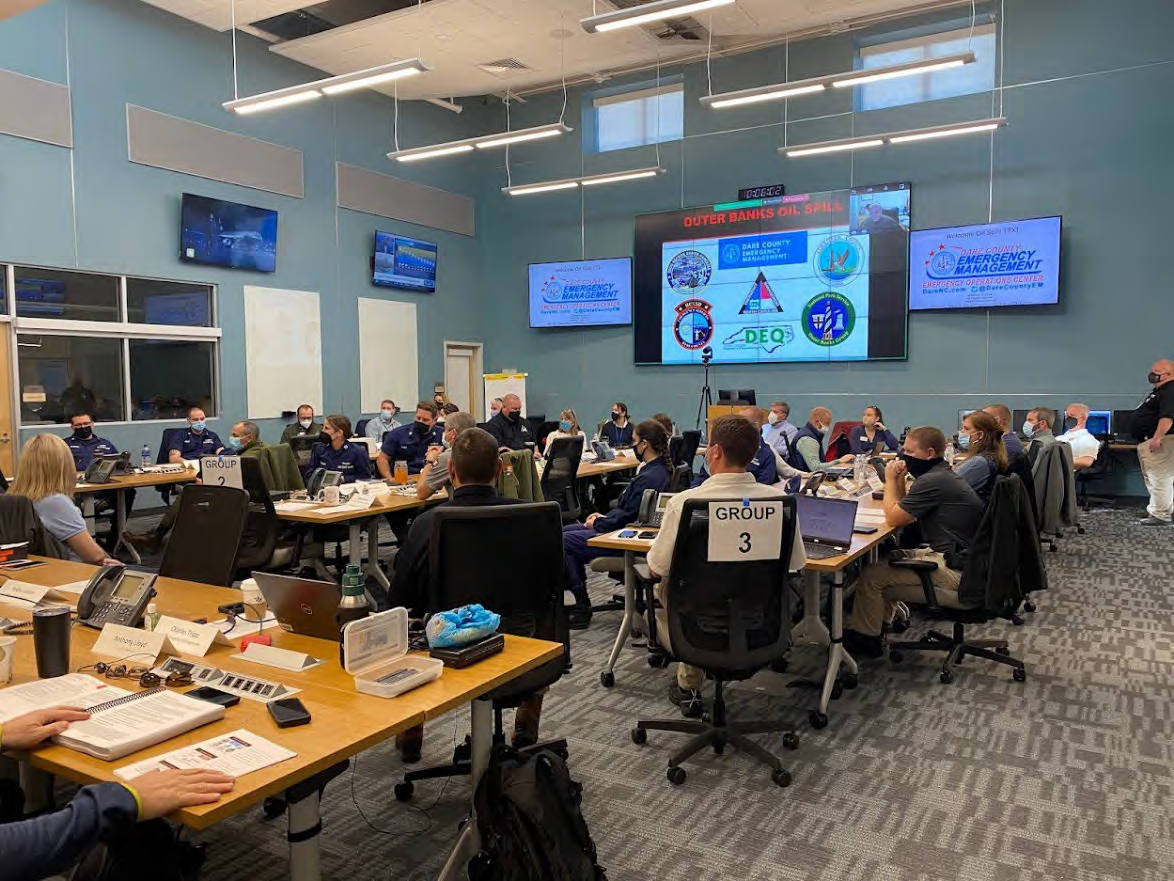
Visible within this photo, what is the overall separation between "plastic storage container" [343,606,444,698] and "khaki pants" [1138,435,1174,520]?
340 inches

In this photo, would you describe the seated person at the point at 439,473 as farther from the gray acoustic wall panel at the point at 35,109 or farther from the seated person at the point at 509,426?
the gray acoustic wall panel at the point at 35,109

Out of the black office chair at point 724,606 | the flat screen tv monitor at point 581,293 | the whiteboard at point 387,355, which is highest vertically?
the flat screen tv monitor at point 581,293

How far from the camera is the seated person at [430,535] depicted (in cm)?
262

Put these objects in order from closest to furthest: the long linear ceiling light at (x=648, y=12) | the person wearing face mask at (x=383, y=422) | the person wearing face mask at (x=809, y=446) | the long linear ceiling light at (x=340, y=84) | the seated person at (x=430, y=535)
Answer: the seated person at (x=430, y=535), the long linear ceiling light at (x=648, y=12), the long linear ceiling light at (x=340, y=84), the person wearing face mask at (x=809, y=446), the person wearing face mask at (x=383, y=422)

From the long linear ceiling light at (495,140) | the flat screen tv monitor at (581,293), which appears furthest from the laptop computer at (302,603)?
the flat screen tv monitor at (581,293)

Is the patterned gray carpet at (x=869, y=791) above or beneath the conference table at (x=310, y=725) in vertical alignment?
beneath

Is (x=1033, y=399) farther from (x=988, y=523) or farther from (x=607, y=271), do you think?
(x=988, y=523)

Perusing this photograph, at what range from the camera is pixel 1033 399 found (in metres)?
9.84

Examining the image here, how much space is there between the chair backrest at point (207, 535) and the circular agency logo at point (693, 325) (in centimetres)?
893

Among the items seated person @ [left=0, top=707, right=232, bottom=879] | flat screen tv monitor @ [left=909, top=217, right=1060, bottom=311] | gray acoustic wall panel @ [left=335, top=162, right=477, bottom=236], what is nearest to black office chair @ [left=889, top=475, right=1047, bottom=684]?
seated person @ [left=0, top=707, right=232, bottom=879]

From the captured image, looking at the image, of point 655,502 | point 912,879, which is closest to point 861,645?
point 655,502

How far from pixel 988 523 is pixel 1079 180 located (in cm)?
785

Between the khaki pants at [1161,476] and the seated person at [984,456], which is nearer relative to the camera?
the seated person at [984,456]

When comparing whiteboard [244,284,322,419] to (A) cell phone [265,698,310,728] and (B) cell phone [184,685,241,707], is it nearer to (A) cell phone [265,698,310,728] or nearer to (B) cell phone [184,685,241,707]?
(B) cell phone [184,685,241,707]
